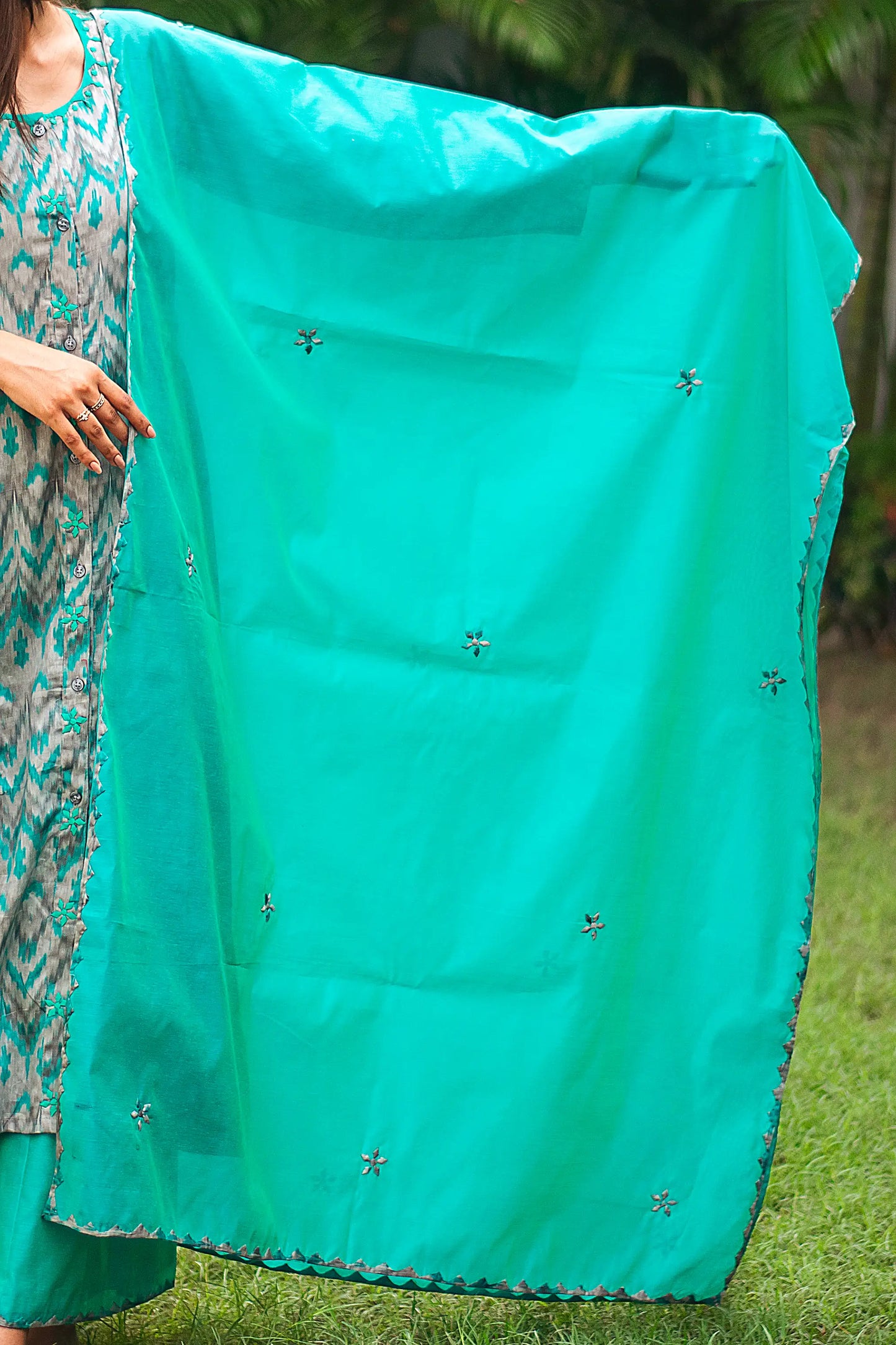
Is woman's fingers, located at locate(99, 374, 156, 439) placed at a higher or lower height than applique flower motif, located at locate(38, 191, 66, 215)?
lower

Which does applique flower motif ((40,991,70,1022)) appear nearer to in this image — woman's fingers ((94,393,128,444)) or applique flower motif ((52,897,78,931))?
applique flower motif ((52,897,78,931))

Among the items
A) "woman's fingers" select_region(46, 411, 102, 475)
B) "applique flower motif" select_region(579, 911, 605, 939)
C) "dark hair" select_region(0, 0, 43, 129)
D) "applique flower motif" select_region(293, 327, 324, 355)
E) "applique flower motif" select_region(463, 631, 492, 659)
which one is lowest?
"applique flower motif" select_region(579, 911, 605, 939)

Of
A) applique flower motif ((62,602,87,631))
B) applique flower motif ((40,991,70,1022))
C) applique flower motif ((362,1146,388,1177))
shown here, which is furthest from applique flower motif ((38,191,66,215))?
applique flower motif ((362,1146,388,1177))

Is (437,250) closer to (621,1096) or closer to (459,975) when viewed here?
(459,975)

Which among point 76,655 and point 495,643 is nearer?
point 76,655

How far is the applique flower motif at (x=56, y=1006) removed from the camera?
4.97 ft

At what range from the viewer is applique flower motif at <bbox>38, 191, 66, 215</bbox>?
4.86ft

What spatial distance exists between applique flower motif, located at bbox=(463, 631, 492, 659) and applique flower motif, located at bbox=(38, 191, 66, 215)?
25.1 inches

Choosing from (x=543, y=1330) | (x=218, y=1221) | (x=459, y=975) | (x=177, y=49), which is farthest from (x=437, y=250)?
(x=543, y=1330)

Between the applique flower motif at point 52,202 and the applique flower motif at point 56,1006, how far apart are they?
792 mm

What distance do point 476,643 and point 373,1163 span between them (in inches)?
23.6

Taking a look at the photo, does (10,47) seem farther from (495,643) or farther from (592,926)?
(592,926)

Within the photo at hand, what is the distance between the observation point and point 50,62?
5.00 feet

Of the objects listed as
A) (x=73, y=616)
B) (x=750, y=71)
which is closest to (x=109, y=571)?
(x=73, y=616)
